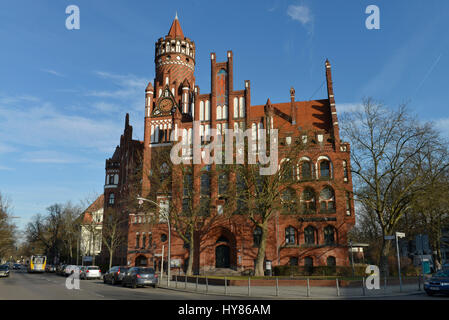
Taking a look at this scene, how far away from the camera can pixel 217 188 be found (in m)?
40.3

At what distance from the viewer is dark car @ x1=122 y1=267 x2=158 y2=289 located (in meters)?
24.2

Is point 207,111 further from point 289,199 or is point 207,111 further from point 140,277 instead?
point 140,277

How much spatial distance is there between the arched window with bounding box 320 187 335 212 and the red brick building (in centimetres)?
10

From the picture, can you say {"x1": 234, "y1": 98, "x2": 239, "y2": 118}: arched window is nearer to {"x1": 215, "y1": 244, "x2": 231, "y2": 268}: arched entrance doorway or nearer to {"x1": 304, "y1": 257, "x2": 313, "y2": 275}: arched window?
{"x1": 215, "y1": 244, "x2": 231, "y2": 268}: arched entrance doorway

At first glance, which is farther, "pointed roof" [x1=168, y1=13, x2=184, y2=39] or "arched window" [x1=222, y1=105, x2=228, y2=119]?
"pointed roof" [x1=168, y1=13, x2=184, y2=39]

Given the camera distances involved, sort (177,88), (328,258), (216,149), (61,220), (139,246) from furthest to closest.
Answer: (61,220) → (177,88) → (139,246) → (216,149) → (328,258)

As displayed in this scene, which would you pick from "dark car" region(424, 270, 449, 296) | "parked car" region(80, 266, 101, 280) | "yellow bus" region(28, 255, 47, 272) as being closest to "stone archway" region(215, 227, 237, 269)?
"parked car" region(80, 266, 101, 280)

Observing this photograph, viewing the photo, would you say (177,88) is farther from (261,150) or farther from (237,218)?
(237,218)

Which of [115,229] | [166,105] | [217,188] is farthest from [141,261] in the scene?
[166,105]

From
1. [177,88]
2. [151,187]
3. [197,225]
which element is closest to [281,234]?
[197,225]

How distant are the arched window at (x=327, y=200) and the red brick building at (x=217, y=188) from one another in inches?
4.1
